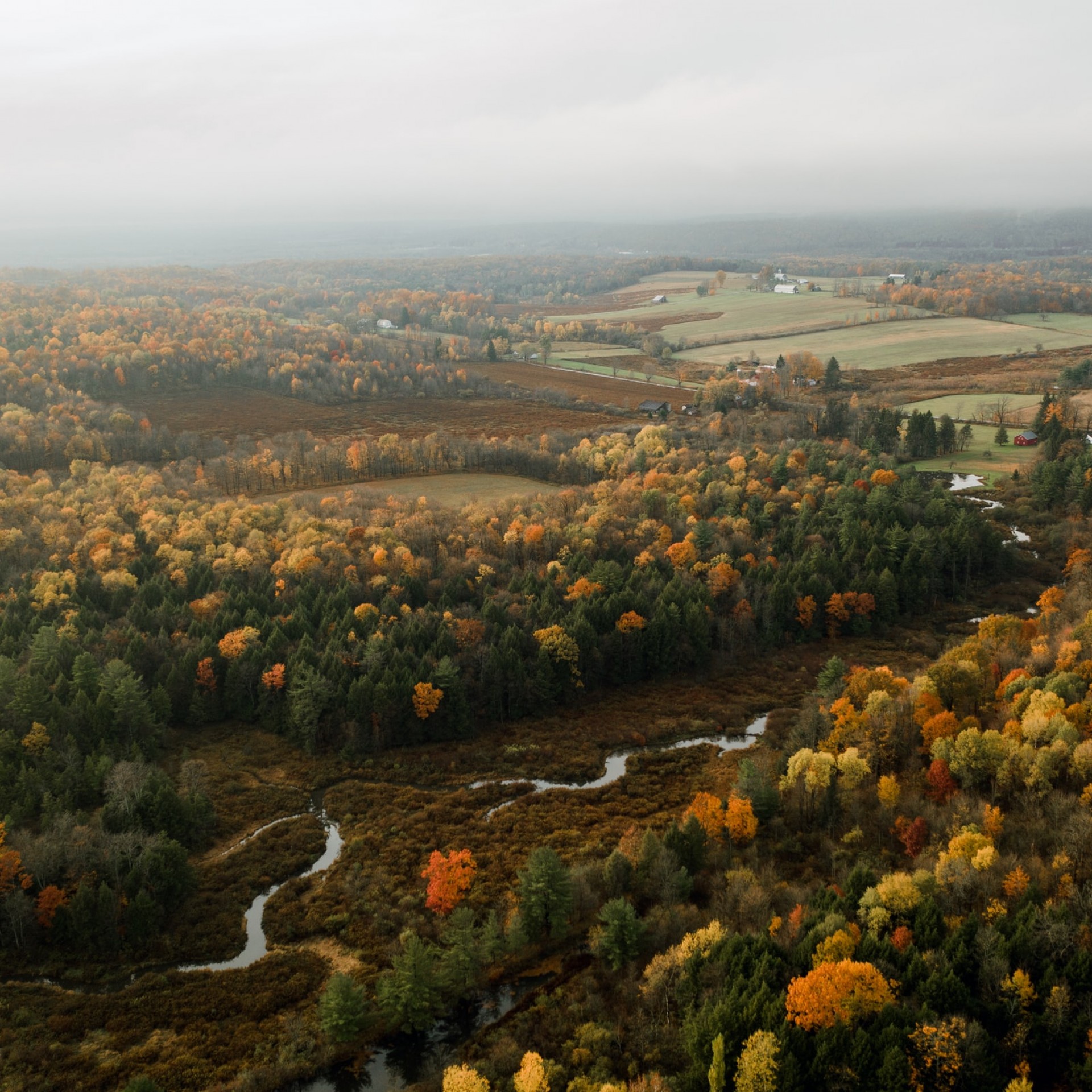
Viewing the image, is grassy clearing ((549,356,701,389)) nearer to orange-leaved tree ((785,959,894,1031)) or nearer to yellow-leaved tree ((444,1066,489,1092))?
orange-leaved tree ((785,959,894,1031))

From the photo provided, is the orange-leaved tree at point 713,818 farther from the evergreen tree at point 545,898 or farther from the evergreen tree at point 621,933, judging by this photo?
the evergreen tree at point 545,898

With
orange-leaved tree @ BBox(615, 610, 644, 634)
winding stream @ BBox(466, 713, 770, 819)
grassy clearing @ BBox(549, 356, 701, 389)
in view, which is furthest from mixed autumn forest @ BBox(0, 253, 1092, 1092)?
grassy clearing @ BBox(549, 356, 701, 389)

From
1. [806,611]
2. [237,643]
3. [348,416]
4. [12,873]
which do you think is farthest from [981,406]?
[12,873]

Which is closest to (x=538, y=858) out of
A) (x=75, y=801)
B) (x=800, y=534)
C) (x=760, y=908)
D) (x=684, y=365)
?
(x=760, y=908)

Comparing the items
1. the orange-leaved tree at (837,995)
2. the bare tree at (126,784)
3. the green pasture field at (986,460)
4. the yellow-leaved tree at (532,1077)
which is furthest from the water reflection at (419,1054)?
the green pasture field at (986,460)

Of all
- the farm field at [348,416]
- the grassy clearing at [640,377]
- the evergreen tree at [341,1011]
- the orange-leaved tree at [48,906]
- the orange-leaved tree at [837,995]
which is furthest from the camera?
the grassy clearing at [640,377]

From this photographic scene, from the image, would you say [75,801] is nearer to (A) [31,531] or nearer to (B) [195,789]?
(B) [195,789]
